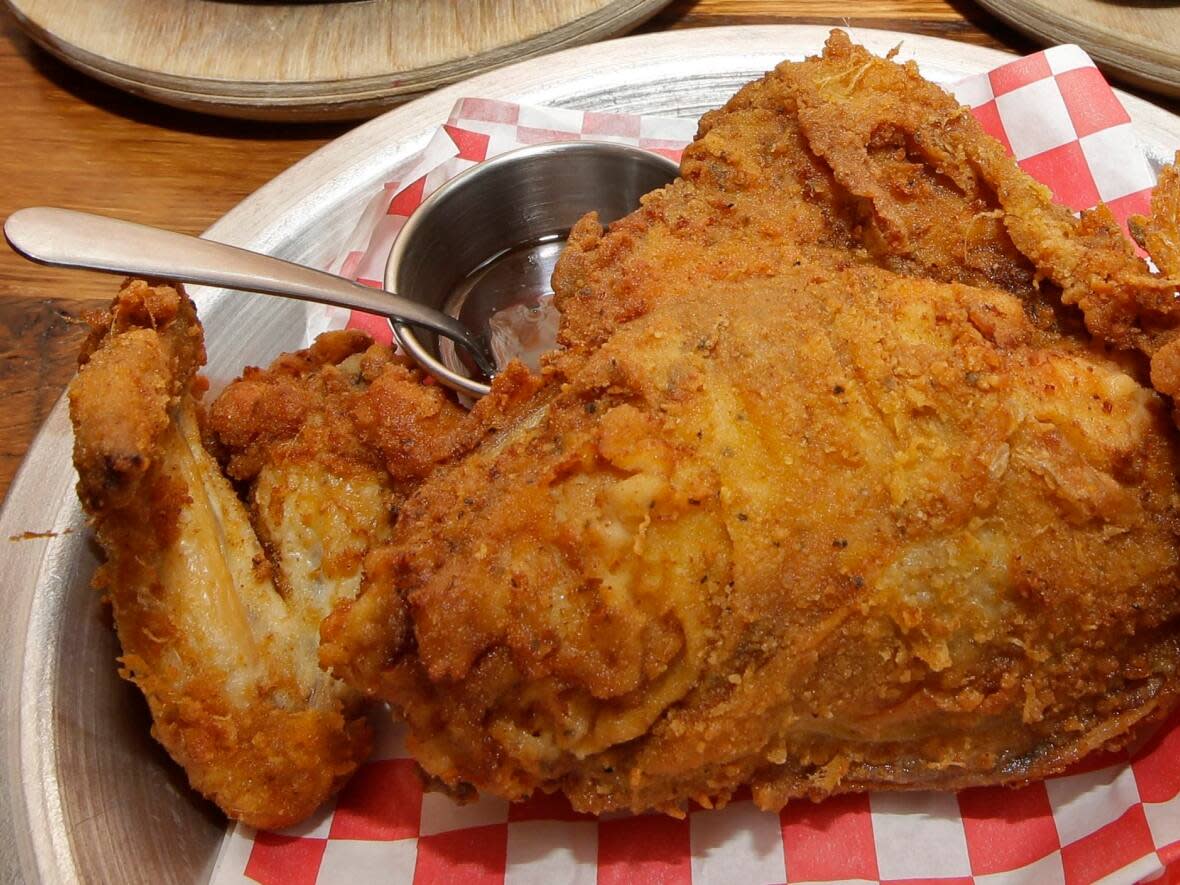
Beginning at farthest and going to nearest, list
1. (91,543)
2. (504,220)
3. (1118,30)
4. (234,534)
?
(1118,30) < (504,220) < (91,543) < (234,534)

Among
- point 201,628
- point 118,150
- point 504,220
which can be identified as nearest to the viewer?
point 201,628

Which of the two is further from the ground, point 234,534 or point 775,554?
point 775,554

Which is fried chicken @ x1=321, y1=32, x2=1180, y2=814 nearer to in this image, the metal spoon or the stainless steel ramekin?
the metal spoon

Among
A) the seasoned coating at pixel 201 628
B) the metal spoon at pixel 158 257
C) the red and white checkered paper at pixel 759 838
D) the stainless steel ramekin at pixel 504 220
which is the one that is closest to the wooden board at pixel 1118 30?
the stainless steel ramekin at pixel 504 220

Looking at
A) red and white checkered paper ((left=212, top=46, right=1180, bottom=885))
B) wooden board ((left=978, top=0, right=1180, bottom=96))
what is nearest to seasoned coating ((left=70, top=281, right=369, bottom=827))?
red and white checkered paper ((left=212, top=46, right=1180, bottom=885))

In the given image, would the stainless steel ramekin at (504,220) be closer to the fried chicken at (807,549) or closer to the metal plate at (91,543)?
the metal plate at (91,543)

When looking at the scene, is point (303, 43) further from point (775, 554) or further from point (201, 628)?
point (775, 554)

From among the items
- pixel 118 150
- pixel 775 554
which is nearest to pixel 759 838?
pixel 775 554
